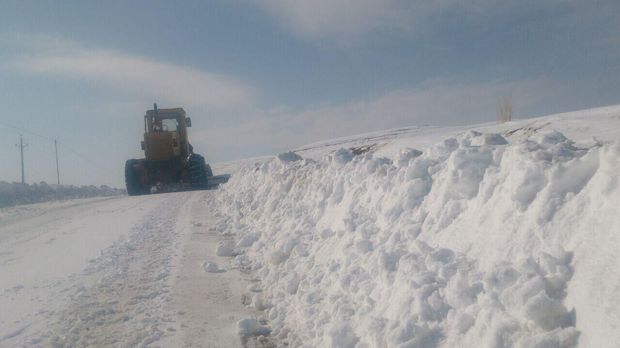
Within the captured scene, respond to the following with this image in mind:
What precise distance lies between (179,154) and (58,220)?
10.7m

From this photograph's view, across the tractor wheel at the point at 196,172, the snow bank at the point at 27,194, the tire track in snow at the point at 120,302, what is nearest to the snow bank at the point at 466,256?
the tire track in snow at the point at 120,302

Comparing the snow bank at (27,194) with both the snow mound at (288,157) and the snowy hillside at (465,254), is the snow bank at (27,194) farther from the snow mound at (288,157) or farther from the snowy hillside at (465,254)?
the snowy hillside at (465,254)

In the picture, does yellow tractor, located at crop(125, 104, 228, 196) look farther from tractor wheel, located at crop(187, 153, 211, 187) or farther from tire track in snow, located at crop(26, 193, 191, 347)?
tire track in snow, located at crop(26, 193, 191, 347)

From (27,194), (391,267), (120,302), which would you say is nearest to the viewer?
(391,267)

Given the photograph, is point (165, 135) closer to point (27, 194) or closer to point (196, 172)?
point (196, 172)

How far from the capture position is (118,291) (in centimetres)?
543

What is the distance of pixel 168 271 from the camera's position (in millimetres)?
6277

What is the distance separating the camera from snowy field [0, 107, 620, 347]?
2604 mm

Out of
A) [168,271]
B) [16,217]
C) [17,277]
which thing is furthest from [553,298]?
[16,217]

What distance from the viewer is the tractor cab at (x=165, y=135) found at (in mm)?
22578

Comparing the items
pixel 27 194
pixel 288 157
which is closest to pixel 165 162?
pixel 27 194

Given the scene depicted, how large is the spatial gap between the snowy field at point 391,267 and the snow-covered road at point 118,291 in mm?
25

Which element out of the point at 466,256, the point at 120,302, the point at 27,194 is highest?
the point at 27,194

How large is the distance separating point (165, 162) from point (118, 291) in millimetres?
18650
